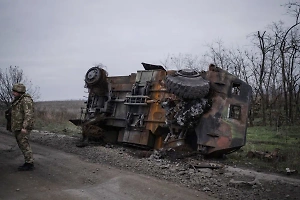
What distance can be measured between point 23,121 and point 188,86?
3922mm

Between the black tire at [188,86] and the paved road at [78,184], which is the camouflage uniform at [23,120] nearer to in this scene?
the paved road at [78,184]

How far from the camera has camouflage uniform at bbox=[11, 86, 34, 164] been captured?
616 centimetres

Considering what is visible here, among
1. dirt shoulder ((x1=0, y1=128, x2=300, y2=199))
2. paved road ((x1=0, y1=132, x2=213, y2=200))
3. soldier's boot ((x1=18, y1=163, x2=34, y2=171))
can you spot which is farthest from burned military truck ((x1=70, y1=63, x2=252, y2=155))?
soldier's boot ((x1=18, y1=163, x2=34, y2=171))

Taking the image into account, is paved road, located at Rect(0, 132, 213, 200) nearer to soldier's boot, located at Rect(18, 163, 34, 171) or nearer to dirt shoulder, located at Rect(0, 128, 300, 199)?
soldier's boot, located at Rect(18, 163, 34, 171)

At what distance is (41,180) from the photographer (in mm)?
5473

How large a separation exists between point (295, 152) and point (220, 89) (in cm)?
299

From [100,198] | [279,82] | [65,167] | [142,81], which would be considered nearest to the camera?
[100,198]

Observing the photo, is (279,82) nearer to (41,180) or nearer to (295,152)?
(295,152)

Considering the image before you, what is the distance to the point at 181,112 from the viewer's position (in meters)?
7.72

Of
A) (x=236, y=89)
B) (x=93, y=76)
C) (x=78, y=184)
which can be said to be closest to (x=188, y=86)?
(x=236, y=89)

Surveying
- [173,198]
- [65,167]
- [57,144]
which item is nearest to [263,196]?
[173,198]

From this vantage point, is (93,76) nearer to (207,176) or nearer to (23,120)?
(23,120)

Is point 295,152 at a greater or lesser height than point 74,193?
greater

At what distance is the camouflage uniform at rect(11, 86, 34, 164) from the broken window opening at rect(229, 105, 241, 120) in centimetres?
490
